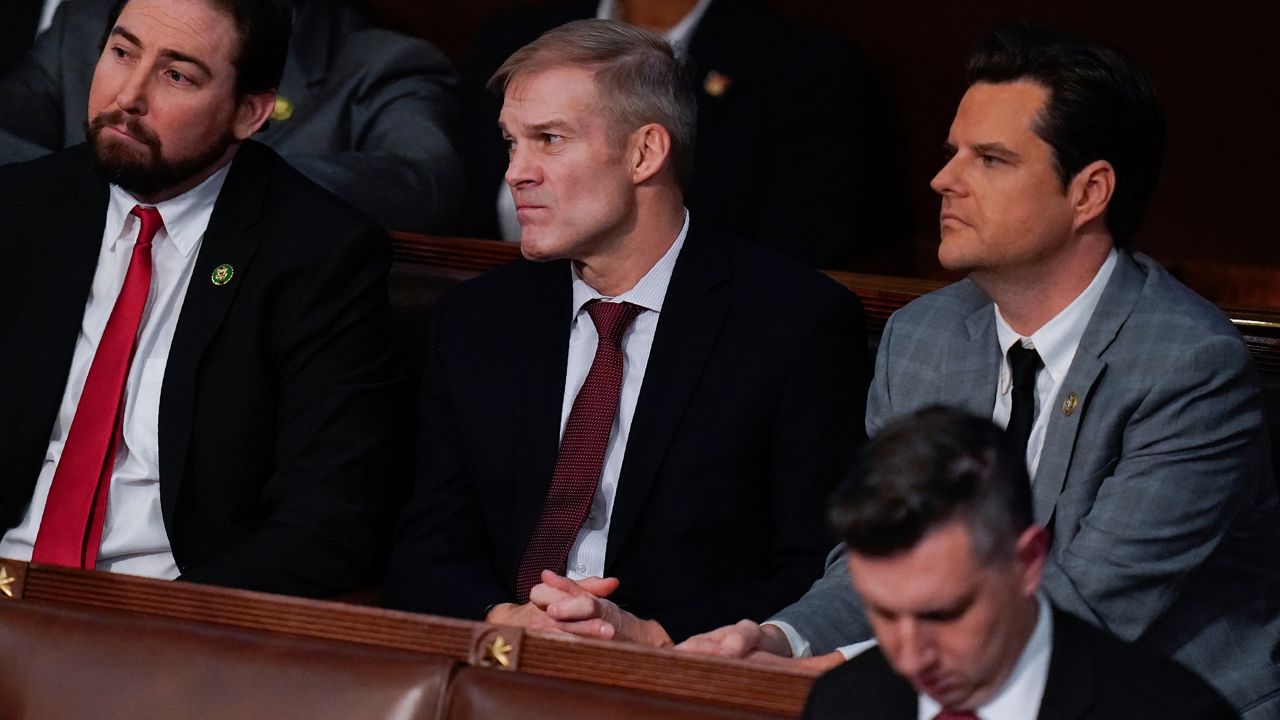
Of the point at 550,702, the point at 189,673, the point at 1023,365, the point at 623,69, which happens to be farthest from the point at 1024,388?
the point at 189,673

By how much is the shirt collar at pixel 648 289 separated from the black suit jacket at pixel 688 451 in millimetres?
18

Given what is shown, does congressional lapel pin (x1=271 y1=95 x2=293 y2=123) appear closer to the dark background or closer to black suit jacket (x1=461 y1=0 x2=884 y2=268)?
black suit jacket (x1=461 y1=0 x2=884 y2=268)

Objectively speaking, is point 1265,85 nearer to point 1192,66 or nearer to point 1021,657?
point 1192,66

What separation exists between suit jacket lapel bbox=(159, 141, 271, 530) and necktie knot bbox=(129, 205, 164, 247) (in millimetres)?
73

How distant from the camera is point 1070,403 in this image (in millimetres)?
1779

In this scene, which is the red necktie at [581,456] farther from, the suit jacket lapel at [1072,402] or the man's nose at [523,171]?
the suit jacket lapel at [1072,402]

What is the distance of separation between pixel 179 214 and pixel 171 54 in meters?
0.21

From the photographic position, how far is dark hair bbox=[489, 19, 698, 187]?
2137mm

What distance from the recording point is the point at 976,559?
3.56ft

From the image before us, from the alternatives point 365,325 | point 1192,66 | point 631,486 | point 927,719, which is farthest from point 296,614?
point 1192,66

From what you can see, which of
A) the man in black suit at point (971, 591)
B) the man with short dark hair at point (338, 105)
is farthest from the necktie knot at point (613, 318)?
the man in black suit at point (971, 591)

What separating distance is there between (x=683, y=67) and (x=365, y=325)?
0.55 meters

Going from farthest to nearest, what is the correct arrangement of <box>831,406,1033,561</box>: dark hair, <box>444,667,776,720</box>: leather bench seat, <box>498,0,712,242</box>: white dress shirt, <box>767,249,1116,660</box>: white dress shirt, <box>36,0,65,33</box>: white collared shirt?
<box>36,0,65,33</box>: white collared shirt, <box>498,0,712,242</box>: white dress shirt, <box>767,249,1116,660</box>: white dress shirt, <box>444,667,776,720</box>: leather bench seat, <box>831,406,1033,561</box>: dark hair

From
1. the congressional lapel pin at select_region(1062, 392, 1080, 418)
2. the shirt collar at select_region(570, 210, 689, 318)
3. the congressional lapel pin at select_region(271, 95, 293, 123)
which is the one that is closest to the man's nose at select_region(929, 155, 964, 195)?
the congressional lapel pin at select_region(1062, 392, 1080, 418)
